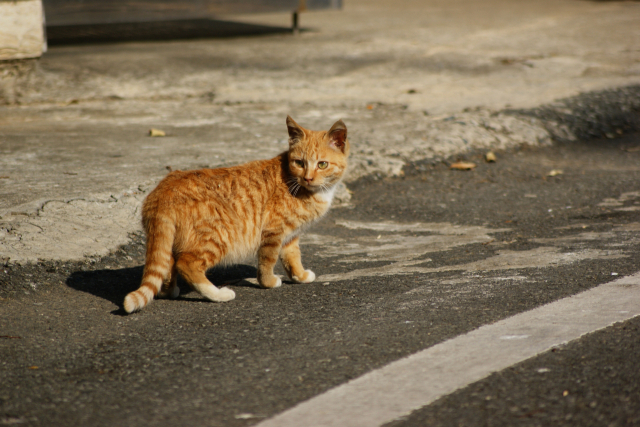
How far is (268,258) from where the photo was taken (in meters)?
3.85

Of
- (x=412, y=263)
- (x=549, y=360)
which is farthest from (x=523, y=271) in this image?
(x=549, y=360)

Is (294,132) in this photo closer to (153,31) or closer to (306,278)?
(306,278)

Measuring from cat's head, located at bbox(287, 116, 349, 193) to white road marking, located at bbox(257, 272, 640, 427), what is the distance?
1535 millimetres

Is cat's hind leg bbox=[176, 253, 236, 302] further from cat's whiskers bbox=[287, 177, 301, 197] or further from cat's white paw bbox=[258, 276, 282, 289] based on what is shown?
cat's whiskers bbox=[287, 177, 301, 197]

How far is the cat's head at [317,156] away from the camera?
4.02m

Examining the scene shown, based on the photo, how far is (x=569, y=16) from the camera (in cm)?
1325

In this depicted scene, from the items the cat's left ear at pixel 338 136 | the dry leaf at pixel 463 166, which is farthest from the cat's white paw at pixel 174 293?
the dry leaf at pixel 463 166

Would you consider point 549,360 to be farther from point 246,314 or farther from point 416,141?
point 416,141

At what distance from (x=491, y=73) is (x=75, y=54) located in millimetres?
6185

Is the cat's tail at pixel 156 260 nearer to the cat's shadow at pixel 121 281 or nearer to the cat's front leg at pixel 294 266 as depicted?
the cat's shadow at pixel 121 281

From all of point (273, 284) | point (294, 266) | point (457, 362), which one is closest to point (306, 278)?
point (294, 266)

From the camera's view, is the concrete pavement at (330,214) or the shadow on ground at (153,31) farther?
the shadow on ground at (153,31)

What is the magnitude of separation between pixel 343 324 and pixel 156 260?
108 cm

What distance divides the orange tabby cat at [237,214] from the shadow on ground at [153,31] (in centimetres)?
811
